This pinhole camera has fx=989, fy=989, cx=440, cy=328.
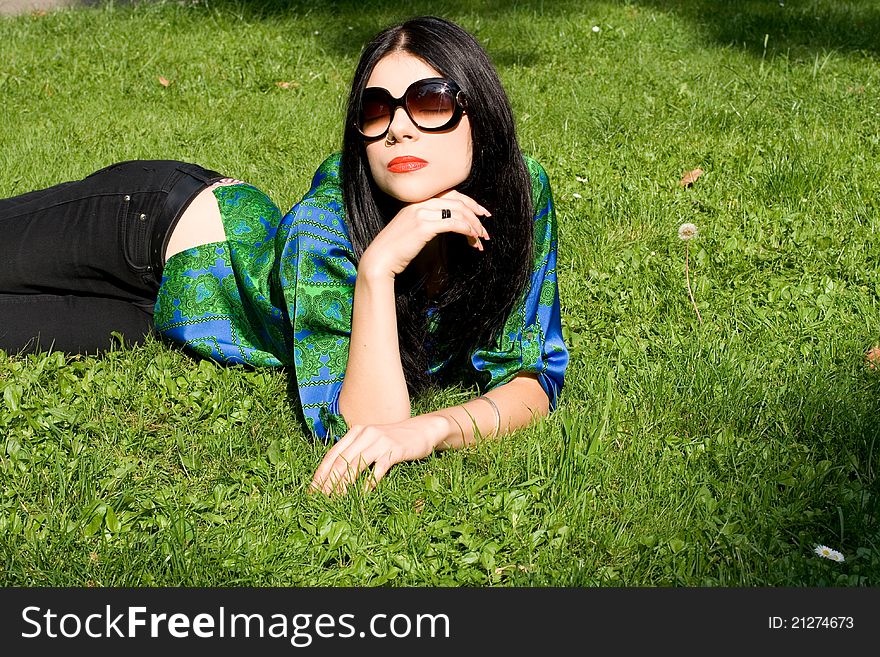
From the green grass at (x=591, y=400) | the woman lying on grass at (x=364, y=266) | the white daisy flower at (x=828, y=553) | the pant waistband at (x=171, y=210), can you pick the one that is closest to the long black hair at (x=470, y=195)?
the woman lying on grass at (x=364, y=266)

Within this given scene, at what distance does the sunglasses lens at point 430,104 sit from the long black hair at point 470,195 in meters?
0.06

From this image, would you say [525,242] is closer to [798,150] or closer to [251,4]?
[798,150]

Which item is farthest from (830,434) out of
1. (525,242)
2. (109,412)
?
(109,412)

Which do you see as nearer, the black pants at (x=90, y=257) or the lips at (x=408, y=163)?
the lips at (x=408, y=163)

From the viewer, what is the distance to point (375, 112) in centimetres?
268

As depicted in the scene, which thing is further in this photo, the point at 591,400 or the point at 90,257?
the point at 90,257

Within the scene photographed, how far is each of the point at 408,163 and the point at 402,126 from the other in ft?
0.33

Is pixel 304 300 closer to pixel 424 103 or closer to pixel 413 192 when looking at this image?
pixel 413 192

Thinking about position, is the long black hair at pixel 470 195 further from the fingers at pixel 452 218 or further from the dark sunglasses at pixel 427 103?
the fingers at pixel 452 218

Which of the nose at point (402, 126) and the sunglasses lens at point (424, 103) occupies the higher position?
the sunglasses lens at point (424, 103)

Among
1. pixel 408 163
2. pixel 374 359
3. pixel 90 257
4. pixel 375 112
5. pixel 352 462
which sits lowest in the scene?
pixel 352 462

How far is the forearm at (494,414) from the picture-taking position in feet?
8.96

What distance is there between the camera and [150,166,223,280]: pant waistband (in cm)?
329

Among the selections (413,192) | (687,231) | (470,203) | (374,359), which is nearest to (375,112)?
(413,192)
